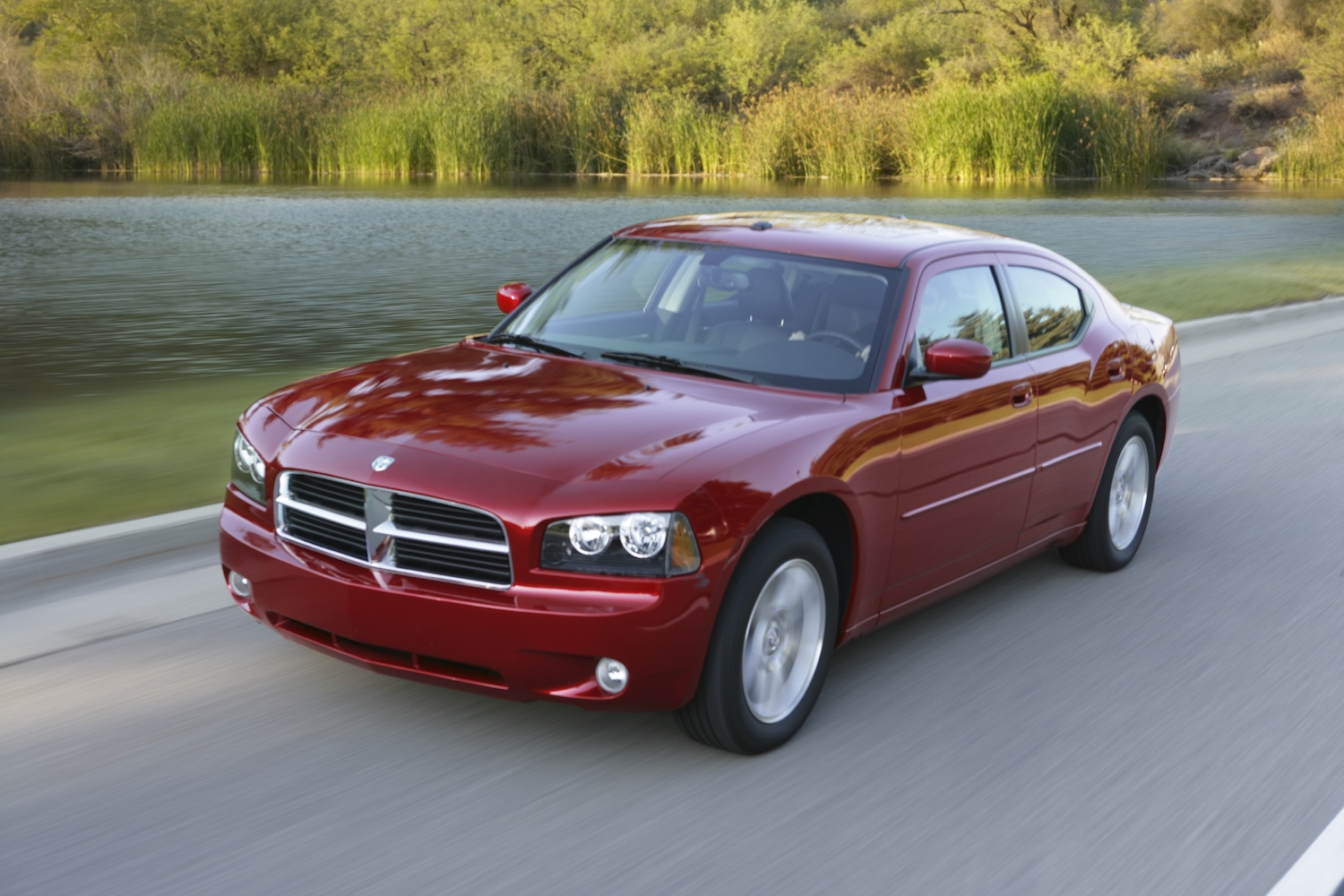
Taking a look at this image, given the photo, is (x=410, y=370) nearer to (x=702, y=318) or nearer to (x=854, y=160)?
(x=702, y=318)

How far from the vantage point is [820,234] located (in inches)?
239

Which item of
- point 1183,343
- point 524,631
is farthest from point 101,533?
point 1183,343

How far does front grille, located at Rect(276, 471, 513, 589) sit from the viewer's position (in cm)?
438

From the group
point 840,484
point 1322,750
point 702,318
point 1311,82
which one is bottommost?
point 1322,750

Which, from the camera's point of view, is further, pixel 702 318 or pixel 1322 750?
pixel 702 318

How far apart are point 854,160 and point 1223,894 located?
39.9 m

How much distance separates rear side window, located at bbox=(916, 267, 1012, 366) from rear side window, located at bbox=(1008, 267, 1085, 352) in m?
0.19

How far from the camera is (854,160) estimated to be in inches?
1678

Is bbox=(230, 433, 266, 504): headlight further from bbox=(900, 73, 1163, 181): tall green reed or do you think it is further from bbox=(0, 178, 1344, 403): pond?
bbox=(900, 73, 1163, 181): tall green reed

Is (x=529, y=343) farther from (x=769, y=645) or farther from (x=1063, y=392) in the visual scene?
(x=1063, y=392)

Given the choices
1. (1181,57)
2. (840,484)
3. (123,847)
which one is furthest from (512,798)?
(1181,57)

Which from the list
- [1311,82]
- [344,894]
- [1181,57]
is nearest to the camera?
→ [344,894]

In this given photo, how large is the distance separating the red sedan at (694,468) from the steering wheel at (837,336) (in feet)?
0.05

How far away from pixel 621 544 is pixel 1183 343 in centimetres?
1202
